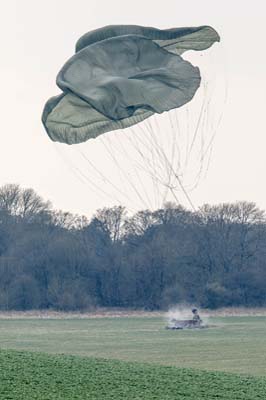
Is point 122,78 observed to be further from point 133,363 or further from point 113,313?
point 113,313

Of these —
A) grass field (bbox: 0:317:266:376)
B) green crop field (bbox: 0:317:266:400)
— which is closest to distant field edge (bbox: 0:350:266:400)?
green crop field (bbox: 0:317:266:400)

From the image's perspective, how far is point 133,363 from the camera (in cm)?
4112

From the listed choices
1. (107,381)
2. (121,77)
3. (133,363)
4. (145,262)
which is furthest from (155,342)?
(145,262)

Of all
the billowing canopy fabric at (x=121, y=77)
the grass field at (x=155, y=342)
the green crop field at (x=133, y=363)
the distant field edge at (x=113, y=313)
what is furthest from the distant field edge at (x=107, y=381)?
the distant field edge at (x=113, y=313)

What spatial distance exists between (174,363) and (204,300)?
173 ft

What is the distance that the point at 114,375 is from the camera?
37781 millimetres

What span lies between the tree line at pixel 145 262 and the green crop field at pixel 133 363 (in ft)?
77.9

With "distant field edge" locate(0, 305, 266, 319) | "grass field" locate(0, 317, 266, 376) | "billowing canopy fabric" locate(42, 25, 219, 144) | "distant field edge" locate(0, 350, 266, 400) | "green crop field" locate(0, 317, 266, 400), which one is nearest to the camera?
"billowing canopy fabric" locate(42, 25, 219, 144)

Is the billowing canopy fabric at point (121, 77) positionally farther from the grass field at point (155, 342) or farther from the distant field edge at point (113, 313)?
the distant field edge at point (113, 313)

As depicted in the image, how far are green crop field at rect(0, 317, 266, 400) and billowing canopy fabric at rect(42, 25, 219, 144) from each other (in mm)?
7318

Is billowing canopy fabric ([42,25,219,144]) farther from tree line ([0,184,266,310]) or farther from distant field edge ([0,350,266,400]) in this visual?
tree line ([0,184,266,310])

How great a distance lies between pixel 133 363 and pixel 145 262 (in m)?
63.5

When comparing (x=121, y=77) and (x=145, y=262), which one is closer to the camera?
(x=121, y=77)

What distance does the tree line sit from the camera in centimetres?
10244
